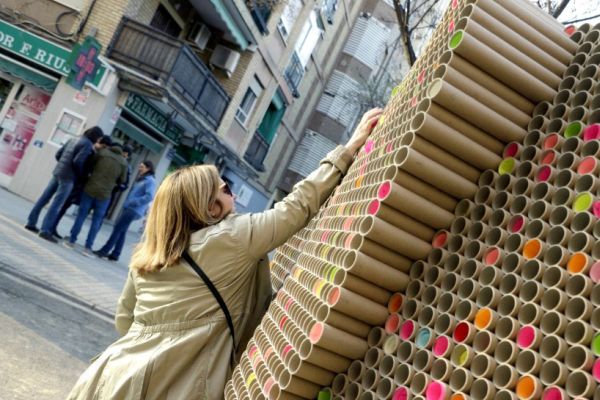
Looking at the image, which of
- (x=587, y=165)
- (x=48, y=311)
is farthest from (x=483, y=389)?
(x=48, y=311)

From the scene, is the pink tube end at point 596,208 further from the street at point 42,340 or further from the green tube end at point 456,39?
the street at point 42,340

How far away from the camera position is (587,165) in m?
1.32

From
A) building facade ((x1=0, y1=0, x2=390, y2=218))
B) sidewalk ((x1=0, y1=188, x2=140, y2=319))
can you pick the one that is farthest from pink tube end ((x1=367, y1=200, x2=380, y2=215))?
building facade ((x1=0, y1=0, x2=390, y2=218))

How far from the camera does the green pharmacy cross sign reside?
13.2 m

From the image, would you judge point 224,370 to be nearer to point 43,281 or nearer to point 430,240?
point 430,240

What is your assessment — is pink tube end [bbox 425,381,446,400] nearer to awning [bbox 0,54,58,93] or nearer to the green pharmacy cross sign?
the green pharmacy cross sign

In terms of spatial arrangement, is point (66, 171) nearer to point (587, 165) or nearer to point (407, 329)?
point (407, 329)

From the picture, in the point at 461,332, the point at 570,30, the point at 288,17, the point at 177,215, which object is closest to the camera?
the point at 461,332

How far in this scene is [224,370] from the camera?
2.24 metres

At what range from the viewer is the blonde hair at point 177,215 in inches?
Answer: 91.4

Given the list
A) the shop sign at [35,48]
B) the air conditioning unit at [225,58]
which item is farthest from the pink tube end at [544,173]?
the air conditioning unit at [225,58]

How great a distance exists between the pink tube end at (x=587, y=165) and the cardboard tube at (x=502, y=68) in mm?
310

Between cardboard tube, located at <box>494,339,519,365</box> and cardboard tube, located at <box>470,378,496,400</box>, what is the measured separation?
0.17ft

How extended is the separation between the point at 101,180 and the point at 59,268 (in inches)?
76.4
